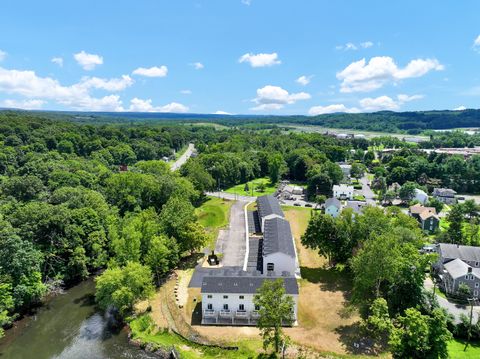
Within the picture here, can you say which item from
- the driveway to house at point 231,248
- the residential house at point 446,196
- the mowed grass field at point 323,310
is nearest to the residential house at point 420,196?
the residential house at point 446,196

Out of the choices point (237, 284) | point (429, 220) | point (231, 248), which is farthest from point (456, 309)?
point (231, 248)

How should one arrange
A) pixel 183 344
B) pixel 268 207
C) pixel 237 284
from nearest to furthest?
pixel 183 344 < pixel 237 284 < pixel 268 207

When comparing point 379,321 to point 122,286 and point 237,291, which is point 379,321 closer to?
point 237,291

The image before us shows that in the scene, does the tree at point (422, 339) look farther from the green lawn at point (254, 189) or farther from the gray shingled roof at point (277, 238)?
the green lawn at point (254, 189)

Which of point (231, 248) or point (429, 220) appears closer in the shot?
point (231, 248)

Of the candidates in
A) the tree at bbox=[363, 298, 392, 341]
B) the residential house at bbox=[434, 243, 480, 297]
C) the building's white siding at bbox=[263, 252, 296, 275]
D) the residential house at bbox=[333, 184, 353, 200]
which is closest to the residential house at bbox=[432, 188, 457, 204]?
the residential house at bbox=[333, 184, 353, 200]

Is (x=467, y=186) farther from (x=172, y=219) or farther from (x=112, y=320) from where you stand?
(x=112, y=320)

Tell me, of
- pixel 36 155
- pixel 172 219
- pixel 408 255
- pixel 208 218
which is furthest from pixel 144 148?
pixel 408 255
